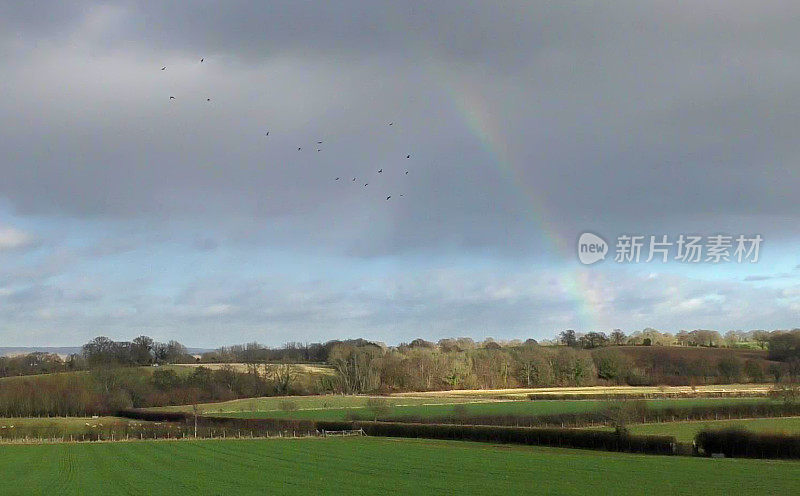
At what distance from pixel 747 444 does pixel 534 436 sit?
56.6 ft

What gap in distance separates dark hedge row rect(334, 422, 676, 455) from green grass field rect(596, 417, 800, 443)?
5862mm

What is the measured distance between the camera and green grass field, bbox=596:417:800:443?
209 feet

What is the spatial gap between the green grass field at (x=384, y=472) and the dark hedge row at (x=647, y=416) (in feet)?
55.6

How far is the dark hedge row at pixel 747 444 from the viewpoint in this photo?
49500mm

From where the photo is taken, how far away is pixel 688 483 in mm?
35281

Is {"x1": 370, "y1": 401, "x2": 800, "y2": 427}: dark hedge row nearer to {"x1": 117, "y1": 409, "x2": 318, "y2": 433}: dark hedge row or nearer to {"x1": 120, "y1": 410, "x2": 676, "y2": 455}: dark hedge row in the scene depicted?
{"x1": 120, "y1": 410, "x2": 676, "y2": 455}: dark hedge row

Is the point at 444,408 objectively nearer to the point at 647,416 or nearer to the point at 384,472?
the point at 647,416

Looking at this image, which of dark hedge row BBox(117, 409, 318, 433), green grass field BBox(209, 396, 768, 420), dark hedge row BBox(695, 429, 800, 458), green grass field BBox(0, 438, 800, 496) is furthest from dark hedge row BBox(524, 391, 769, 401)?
green grass field BBox(0, 438, 800, 496)

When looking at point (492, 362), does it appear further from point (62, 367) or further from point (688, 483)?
point (688, 483)

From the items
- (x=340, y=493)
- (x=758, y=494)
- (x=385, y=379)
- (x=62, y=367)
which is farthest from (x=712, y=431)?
(x=62, y=367)

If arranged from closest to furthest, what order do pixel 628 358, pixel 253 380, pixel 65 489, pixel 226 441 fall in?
1. pixel 65 489
2. pixel 226 441
3. pixel 253 380
4. pixel 628 358

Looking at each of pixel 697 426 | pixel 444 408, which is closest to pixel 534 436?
pixel 697 426

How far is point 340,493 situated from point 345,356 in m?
128

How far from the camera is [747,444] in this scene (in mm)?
51688
